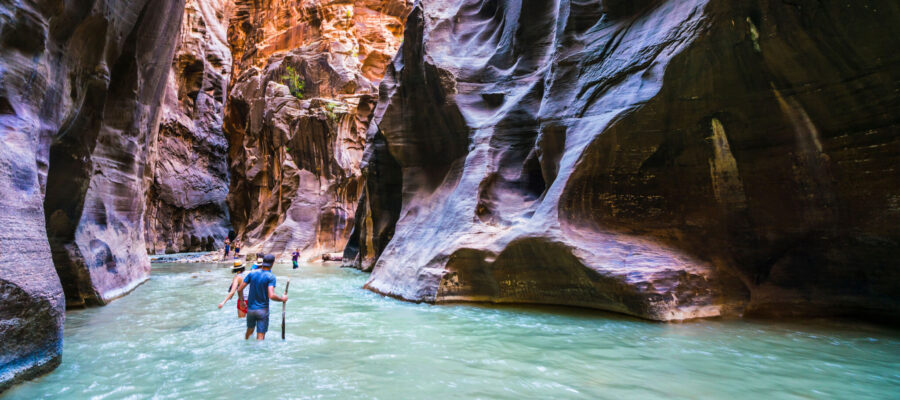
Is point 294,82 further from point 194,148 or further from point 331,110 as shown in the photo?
point 194,148

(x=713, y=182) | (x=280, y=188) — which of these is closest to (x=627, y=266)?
(x=713, y=182)

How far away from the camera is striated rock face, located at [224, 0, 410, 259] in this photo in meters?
23.4

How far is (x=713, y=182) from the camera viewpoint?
7.18 m

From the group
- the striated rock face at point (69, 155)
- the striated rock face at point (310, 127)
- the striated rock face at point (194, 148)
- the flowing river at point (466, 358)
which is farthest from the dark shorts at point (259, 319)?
the striated rock face at point (194, 148)

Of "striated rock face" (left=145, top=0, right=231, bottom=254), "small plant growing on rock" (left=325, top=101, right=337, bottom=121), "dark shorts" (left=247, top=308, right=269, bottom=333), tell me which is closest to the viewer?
"dark shorts" (left=247, top=308, right=269, bottom=333)

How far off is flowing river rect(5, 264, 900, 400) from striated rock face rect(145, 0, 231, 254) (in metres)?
26.7

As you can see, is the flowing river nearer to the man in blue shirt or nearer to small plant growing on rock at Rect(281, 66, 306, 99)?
the man in blue shirt

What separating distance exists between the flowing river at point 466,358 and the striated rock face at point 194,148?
2665 cm

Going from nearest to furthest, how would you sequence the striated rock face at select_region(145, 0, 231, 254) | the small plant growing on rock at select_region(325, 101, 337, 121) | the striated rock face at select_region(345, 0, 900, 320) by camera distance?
the striated rock face at select_region(345, 0, 900, 320)
the small plant growing on rock at select_region(325, 101, 337, 121)
the striated rock face at select_region(145, 0, 231, 254)

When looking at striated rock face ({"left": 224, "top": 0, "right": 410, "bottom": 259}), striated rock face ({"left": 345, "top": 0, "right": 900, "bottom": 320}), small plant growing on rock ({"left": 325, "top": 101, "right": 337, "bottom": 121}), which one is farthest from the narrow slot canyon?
small plant growing on rock ({"left": 325, "top": 101, "right": 337, "bottom": 121})

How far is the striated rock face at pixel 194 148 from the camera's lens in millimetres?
29906

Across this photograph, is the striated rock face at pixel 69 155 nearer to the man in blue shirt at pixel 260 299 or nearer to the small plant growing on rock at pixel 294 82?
the man in blue shirt at pixel 260 299

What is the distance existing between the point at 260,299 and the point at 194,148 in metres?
32.3

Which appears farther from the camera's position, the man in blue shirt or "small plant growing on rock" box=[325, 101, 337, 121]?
"small plant growing on rock" box=[325, 101, 337, 121]
